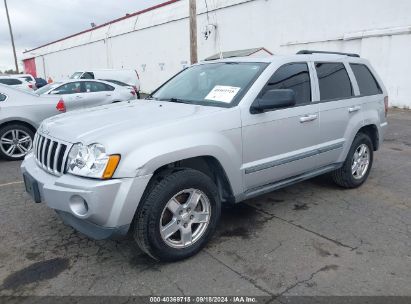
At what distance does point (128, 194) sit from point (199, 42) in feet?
66.4

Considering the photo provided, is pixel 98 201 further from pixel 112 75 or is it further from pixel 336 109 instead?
pixel 112 75

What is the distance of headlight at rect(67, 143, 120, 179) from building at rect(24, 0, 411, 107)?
1246 cm

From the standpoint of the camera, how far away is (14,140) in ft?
22.3

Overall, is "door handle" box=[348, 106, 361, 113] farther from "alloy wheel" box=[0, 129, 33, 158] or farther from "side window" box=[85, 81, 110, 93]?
"side window" box=[85, 81, 110, 93]

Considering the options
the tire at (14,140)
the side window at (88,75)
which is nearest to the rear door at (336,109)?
the tire at (14,140)

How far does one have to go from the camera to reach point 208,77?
4070mm

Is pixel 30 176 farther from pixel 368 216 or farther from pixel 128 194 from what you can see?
pixel 368 216

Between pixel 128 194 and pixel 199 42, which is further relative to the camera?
pixel 199 42

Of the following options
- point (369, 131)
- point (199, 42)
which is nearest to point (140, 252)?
point (369, 131)

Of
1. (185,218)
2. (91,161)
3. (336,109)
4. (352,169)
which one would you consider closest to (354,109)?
(336,109)

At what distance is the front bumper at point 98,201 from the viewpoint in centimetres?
265

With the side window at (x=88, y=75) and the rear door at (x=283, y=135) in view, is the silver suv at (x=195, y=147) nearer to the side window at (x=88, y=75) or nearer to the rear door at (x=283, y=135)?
the rear door at (x=283, y=135)

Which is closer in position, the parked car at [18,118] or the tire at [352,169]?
the tire at [352,169]

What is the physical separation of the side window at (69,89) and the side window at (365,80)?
23.7 feet
